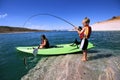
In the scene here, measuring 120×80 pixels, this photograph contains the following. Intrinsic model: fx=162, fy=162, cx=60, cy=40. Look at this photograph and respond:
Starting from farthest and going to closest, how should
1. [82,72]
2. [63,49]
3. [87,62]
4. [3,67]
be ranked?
[63,49], [3,67], [87,62], [82,72]

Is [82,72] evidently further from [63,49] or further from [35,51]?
[35,51]

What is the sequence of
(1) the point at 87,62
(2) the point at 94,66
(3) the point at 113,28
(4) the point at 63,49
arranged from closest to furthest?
(2) the point at 94,66
(1) the point at 87,62
(4) the point at 63,49
(3) the point at 113,28

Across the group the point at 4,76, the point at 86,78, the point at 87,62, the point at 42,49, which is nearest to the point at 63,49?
the point at 42,49

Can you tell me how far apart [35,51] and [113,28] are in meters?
59.3

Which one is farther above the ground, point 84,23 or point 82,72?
point 84,23

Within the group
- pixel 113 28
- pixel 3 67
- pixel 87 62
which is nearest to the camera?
pixel 87 62

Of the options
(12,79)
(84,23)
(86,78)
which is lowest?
(12,79)

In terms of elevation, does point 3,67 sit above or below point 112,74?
below

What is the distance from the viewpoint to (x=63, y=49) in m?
11.8

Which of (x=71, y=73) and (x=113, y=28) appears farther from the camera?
(x=113, y=28)

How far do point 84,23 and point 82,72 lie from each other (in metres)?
2.41

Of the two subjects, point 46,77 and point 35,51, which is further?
point 35,51

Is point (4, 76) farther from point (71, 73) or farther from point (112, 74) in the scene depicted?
point (112, 74)

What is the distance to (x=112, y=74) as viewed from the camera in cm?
660
